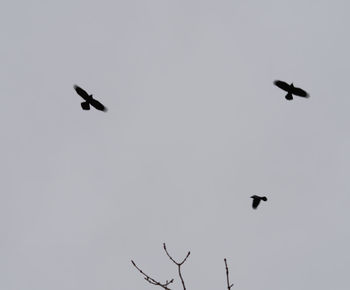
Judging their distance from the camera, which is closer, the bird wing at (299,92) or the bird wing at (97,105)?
the bird wing at (97,105)

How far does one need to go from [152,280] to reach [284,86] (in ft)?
31.0

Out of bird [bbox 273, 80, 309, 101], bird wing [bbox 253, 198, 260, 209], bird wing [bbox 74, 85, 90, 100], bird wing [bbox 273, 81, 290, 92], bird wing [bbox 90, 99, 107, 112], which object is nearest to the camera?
bird wing [bbox 90, 99, 107, 112]

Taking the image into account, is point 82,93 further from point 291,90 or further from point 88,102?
point 291,90

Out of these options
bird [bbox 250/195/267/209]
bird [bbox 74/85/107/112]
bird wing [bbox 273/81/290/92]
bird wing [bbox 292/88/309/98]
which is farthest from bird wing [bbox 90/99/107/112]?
bird [bbox 250/195/267/209]

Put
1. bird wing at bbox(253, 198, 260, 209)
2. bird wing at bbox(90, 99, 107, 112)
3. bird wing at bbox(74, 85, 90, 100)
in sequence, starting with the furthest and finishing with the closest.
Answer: bird wing at bbox(253, 198, 260, 209) → bird wing at bbox(74, 85, 90, 100) → bird wing at bbox(90, 99, 107, 112)

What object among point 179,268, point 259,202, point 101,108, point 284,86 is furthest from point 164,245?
point 259,202

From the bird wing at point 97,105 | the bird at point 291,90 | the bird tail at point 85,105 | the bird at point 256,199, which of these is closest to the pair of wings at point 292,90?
the bird at point 291,90

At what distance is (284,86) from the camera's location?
45.1ft

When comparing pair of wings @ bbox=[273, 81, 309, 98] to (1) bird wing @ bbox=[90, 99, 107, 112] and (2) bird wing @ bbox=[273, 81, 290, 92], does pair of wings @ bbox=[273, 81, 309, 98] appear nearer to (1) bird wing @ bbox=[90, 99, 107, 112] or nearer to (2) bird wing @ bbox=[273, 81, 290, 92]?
(2) bird wing @ bbox=[273, 81, 290, 92]

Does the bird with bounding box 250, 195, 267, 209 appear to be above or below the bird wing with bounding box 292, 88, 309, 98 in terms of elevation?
below

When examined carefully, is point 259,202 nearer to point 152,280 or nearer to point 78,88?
point 78,88

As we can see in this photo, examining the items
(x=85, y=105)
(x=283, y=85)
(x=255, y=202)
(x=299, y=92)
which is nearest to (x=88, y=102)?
(x=85, y=105)

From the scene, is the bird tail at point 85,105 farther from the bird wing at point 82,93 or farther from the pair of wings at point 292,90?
the pair of wings at point 292,90

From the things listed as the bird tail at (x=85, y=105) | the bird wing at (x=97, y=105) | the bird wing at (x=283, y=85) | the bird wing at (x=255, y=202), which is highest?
the bird wing at (x=283, y=85)
